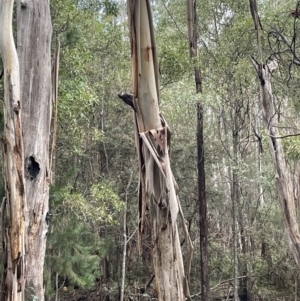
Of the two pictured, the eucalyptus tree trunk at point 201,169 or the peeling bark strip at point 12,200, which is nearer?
Result: the peeling bark strip at point 12,200

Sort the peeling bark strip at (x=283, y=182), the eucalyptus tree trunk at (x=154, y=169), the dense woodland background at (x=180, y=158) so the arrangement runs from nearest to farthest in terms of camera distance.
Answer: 1. the eucalyptus tree trunk at (x=154, y=169)
2. the peeling bark strip at (x=283, y=182)
3. the dense woodland background at (x=180, y=158)

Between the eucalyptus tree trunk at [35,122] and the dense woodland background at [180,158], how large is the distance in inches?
79.4

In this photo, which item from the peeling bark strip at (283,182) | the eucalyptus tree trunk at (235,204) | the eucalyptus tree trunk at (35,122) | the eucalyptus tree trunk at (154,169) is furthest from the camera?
the eucalyptus tree trunk at (235,204)

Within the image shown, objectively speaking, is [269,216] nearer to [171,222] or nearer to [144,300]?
[144,300]

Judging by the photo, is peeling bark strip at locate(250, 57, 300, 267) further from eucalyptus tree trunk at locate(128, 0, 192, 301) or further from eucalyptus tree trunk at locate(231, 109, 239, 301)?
eucalyptus tree trunk at locate(128, 0, 192, 301)

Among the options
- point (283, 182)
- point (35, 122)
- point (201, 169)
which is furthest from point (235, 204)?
point (35, 122)

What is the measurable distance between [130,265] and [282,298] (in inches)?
119

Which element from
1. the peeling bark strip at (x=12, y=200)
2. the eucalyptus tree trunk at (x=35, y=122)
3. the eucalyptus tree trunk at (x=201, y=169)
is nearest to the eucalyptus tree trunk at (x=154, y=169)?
the peeling bark strip at (x=12, y=200)

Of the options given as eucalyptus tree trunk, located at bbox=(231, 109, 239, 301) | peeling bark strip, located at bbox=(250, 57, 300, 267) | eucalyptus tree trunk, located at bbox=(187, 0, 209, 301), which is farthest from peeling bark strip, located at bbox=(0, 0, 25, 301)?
eucalyptus tree trunk, located at bbox=(231, 109, 239, 301)

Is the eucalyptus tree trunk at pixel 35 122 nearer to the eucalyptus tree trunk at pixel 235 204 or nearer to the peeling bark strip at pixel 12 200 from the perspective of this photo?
the peeling bark strip at pixel 12 200

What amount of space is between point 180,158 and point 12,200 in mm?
6348

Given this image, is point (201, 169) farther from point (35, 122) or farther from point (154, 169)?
point (154, 169)

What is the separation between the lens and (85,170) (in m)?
7.77

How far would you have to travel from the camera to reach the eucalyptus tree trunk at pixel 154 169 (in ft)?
4.45
